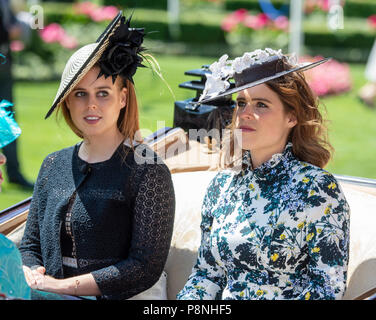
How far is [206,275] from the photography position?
2.17 meters

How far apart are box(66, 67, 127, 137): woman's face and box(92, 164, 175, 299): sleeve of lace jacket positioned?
0.20 meters

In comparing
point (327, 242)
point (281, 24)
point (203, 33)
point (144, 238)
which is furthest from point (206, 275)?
point (203, 33)

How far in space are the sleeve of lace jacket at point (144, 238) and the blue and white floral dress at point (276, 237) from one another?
0.47 ft

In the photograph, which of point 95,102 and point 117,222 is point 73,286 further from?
point 95,102

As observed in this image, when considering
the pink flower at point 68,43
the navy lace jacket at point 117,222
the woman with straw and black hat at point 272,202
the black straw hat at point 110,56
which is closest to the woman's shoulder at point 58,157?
the navy lace jacket at point 117,222

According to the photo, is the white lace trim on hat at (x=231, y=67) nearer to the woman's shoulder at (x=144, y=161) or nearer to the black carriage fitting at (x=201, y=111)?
the woman's shoulder at (x=144, y=161)

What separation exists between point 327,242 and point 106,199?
0.73 m

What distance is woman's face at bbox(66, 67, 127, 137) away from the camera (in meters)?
2.16

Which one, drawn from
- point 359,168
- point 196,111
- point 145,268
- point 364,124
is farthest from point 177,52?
point 145,268

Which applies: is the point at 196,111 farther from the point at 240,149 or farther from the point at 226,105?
the point at 240,149

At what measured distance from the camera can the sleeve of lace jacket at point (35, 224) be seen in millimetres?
2293

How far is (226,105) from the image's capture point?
9.66ft
